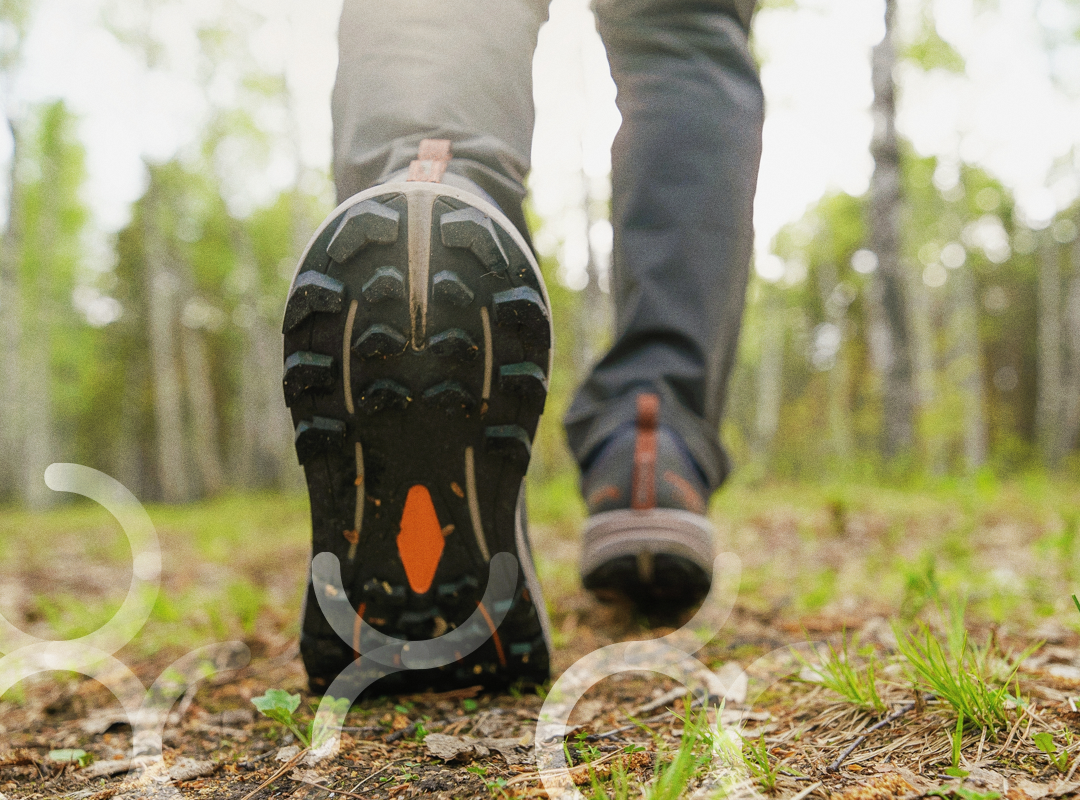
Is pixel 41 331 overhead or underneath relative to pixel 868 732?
overhead

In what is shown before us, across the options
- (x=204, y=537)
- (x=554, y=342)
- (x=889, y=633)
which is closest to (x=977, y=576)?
(x=889, y=633)

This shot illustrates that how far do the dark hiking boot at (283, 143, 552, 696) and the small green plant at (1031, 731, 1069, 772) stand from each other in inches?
21.1

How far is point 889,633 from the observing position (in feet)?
3.80

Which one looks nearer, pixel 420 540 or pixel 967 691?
pixel 967 691

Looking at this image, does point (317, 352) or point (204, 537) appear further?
point (204, 537)

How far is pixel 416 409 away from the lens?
0.80 meters

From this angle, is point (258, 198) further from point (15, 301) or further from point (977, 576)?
point (977, 576)

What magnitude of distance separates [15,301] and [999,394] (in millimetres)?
Answer: 24745

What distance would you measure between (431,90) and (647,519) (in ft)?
2.29

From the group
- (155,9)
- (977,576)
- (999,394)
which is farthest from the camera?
(999,394)

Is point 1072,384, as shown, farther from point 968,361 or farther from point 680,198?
point 680,198

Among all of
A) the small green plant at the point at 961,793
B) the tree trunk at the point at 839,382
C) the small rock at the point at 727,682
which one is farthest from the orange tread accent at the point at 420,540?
the tree trunk at the point at 839,382

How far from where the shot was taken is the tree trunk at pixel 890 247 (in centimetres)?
625

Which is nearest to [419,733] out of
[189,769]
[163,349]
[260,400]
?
[189,769]
